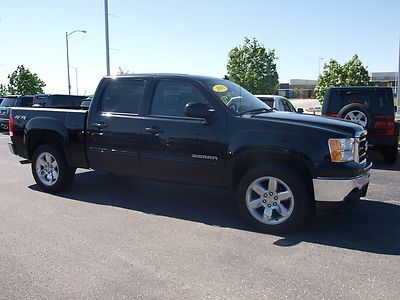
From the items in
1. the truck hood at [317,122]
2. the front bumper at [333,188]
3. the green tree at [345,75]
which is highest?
the green tree at [345,75]

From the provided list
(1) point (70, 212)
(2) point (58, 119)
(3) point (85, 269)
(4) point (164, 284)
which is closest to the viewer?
(4) point (164, 284)

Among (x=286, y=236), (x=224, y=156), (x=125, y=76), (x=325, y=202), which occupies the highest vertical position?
(x=125, y=76)

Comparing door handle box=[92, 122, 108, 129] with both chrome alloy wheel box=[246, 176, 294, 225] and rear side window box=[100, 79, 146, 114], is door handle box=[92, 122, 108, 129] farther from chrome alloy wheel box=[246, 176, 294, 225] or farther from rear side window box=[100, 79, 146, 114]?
chrome alloy wheel box=[246, 176, 294, 225]

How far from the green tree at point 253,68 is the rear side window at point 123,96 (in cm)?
3591

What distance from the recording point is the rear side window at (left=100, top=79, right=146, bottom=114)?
616cm

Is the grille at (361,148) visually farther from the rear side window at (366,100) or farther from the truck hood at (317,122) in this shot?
the rear side window at (366,100)

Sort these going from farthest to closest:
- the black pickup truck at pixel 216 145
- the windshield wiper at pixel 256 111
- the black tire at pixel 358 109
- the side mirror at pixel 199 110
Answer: the black tire at pixel 358 109
the windshield wiper at pixel 256 111
the side mirror at pixel 199 110
the black pickup truck at pixel 216 145

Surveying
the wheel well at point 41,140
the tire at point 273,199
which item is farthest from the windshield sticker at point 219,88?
the wheel well at point 41,140

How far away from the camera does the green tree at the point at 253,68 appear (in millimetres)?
41719

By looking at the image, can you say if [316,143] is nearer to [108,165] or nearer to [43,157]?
[108,165]

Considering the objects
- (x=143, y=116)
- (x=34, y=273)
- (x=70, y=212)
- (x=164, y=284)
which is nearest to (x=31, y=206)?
(x=70, y=212)

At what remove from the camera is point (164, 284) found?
368 cm

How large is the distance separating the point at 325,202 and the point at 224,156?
4.26 feet

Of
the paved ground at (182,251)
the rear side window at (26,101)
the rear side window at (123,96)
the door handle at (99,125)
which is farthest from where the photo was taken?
the rear side window at (26,101)
